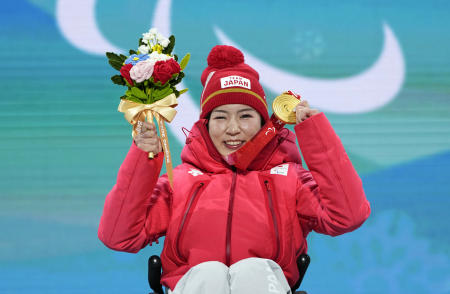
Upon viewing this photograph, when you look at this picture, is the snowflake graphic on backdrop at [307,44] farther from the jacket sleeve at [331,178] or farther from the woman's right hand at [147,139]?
the woman's right hand at [147,139]

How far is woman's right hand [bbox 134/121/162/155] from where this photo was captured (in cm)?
185

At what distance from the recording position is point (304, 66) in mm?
3201

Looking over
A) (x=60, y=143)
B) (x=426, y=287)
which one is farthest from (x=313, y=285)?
(x=60, y=143)

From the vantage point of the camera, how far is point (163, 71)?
72.2 inches

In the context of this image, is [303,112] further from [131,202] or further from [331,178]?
[131,202]

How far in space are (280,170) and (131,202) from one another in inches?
19.9

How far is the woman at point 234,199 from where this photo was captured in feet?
6.03

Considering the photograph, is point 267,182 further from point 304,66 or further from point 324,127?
point 304,66

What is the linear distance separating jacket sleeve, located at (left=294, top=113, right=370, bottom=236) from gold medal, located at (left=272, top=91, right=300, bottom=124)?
0.24 feet

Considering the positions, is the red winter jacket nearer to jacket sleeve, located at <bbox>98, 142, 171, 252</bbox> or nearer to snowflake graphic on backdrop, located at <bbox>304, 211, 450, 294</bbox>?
jacket sleeve, located at <bbox>98, 142, 171, 252</bbox>

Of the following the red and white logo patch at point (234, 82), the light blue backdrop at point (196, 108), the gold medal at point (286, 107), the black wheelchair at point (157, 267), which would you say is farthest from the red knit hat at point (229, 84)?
the light blue backdrop at point (196, 108)

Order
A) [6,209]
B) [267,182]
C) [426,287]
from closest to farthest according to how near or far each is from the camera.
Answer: [267,182] < [426,287] < [6,209]

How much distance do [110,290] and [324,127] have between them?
5.26 ft

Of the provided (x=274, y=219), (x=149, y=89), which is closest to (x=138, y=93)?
(x=149, y=89)
